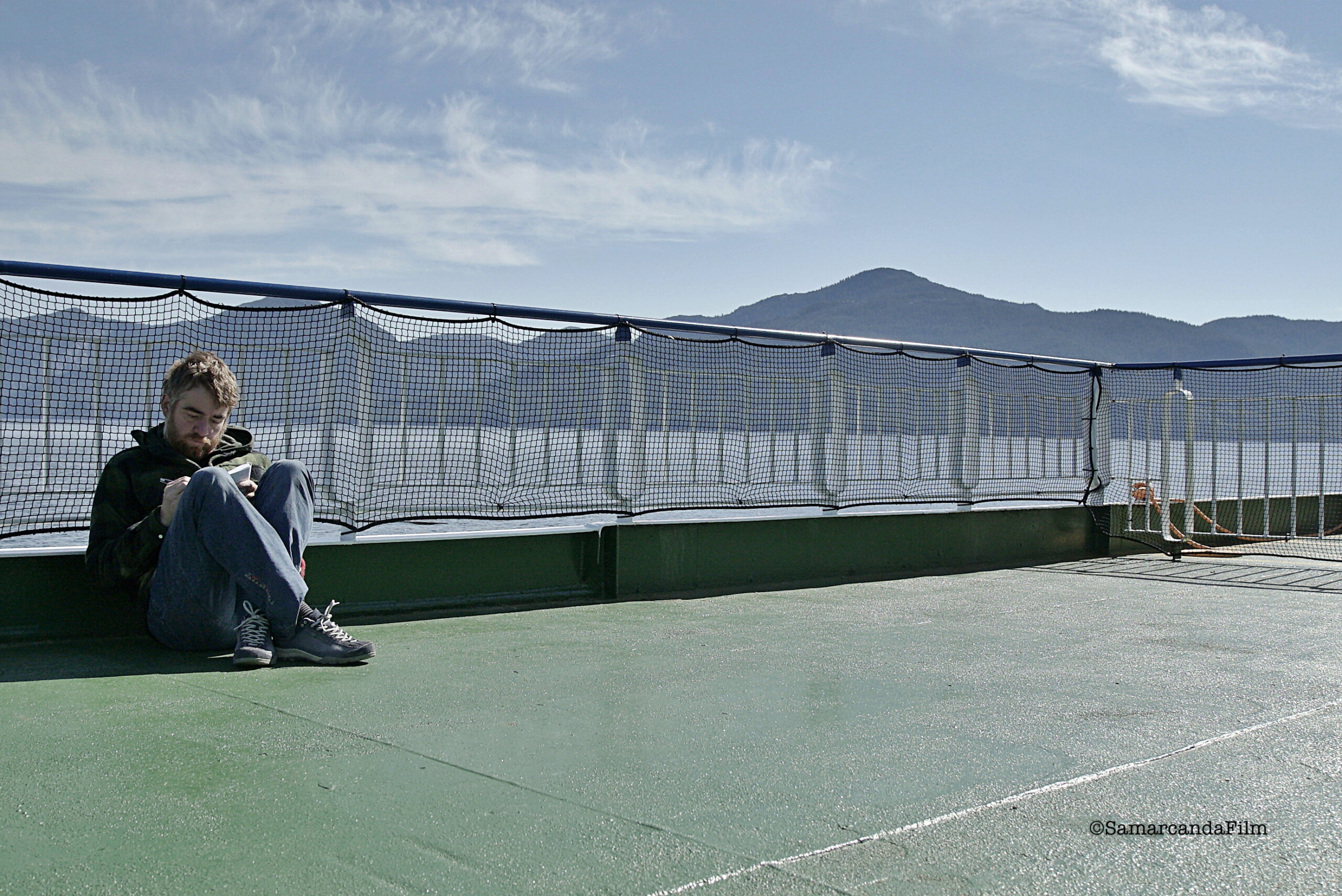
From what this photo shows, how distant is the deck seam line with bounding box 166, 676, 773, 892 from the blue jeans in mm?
352

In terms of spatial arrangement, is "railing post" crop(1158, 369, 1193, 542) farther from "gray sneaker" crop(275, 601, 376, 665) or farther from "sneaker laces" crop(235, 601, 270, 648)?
"sneaker laces" crop(235, 601, 270, 648)

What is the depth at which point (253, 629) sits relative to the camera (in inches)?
151

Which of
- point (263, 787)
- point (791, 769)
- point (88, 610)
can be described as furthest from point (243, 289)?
point (791, 769)

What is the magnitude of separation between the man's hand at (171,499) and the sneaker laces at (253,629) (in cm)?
38

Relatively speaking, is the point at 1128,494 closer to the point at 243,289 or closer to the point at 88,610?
the point at 243,289

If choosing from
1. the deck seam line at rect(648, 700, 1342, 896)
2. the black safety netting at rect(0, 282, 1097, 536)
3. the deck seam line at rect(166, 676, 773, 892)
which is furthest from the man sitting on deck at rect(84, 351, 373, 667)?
the deck seam line at rect(648, 700, 1342, 896)

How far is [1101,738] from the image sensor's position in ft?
10.00

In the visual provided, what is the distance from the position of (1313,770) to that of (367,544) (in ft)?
12.4

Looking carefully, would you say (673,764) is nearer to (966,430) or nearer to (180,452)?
(180,452)

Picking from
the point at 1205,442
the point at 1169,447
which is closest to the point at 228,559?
the point at 1169,447

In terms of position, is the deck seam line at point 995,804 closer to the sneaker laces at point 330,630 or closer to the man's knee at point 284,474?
the sneaker laces at point 330,630

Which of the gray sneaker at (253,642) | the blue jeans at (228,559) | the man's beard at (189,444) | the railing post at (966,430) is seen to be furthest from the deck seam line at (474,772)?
the railing post at (966,430)

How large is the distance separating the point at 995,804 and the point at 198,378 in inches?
115

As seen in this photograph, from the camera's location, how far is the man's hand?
3.78 meters
